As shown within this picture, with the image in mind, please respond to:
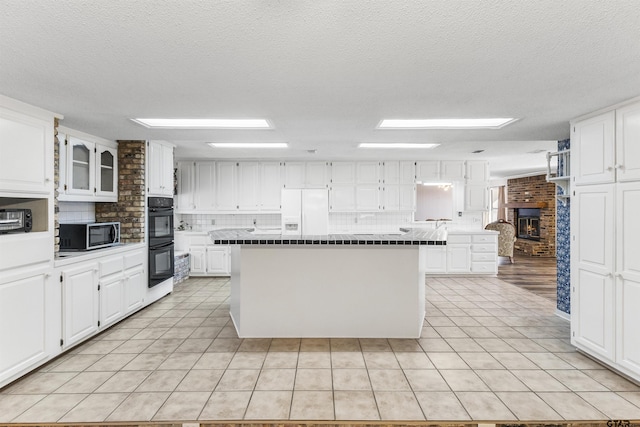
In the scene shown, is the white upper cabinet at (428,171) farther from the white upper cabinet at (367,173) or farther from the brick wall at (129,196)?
the brick wall at (129,196)

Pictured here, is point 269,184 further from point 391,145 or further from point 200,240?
point 391,145

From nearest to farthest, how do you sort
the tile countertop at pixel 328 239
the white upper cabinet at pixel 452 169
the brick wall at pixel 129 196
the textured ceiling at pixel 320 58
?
the textured ceiling at pixel 320 58 < the tile countertop at pixel 328 239 < the brick wall at pixel 129 196 < the white upper cabinet at pixel 452 169

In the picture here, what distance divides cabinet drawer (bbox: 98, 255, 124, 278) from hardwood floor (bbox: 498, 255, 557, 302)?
19.3ft

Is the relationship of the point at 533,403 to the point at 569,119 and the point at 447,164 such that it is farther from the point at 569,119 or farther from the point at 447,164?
the point at 447,164

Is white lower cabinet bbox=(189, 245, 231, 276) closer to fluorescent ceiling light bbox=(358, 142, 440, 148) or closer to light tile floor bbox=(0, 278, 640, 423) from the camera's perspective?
light tile floor bbox=(0, 278, 640, 423)

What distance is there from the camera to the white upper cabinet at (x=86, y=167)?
3637mm

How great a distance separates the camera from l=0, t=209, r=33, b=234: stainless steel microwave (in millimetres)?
2619

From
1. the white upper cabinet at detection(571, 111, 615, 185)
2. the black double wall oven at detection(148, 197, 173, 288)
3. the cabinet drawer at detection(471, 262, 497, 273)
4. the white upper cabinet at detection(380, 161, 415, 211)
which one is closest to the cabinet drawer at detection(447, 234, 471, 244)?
the cabinet drawer at detection(471, 262, 497, 273)

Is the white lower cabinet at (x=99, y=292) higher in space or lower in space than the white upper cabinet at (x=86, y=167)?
lower

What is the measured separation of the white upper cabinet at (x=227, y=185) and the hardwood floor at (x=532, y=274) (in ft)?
17.6

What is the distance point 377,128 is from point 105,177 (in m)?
3.40

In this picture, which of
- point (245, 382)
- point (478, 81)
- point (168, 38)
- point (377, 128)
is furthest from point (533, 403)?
point (168, 38)

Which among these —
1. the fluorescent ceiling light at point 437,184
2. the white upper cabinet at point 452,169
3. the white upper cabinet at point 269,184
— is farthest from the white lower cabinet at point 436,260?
the white upper cabinet at point 269,184

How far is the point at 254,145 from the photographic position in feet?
16.7
